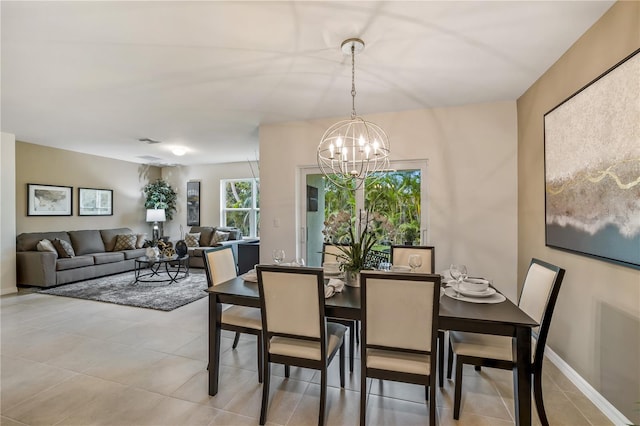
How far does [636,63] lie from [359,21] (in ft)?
5.28

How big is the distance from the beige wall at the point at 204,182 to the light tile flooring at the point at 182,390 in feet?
16.3

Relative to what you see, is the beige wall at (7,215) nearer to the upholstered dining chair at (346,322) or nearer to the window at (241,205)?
the window at (241,205)

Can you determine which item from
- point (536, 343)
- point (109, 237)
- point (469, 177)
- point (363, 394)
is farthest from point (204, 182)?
point (536, 343)

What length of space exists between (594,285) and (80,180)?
829 centimetres

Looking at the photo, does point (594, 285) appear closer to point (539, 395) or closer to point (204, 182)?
point (539, 395)

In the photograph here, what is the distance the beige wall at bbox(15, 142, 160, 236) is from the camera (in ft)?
18.2

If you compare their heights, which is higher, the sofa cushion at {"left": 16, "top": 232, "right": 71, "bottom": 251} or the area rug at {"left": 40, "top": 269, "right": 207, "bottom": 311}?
the sofa cushion at {"left": 16, "top": 232, "right": 71, "bottom": 251}

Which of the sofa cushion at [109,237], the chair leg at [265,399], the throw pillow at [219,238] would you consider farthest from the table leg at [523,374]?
the sofa cushion at [109,237]

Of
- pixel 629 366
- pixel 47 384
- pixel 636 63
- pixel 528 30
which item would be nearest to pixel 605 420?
pixel 629 366

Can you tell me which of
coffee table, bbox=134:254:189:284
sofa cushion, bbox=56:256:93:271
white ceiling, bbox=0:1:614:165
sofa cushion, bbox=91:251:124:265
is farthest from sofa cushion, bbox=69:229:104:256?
white ceiling, bbox=0:1:614:165

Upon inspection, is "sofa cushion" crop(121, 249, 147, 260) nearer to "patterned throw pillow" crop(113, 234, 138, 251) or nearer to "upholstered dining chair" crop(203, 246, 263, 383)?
"patterned throw pillow" crop(113, 234, 138, 251)

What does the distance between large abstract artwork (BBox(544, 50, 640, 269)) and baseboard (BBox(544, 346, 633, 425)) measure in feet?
3.04

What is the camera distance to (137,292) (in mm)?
4844

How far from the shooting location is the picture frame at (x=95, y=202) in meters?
6.49
